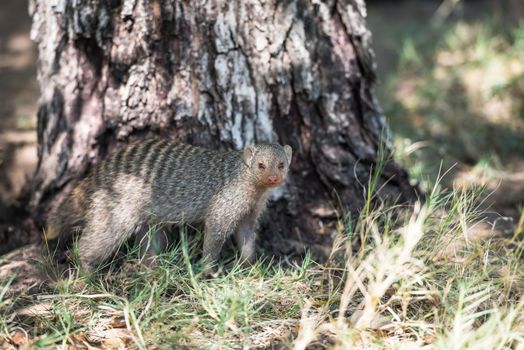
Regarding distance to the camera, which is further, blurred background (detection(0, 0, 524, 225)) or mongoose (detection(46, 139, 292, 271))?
blurred background (detection(0, 0, 524, 225))

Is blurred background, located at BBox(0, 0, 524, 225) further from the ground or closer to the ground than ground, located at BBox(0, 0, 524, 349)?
further from the ground

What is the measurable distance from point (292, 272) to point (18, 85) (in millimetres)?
3876

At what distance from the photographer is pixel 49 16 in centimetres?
329

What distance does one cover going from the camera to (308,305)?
2514 millimetres

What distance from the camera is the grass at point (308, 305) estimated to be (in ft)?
7.49

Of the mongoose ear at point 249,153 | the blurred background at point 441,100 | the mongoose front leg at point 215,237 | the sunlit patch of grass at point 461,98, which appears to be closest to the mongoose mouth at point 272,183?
the mongoose ear at point 249,153

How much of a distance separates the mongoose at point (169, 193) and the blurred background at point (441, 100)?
885 mm

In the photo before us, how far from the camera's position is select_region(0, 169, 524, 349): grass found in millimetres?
2283

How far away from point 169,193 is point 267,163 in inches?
21.0

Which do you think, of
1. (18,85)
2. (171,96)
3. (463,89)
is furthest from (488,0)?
(171,96)

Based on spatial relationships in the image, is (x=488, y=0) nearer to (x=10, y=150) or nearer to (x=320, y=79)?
(x=320, y=79)

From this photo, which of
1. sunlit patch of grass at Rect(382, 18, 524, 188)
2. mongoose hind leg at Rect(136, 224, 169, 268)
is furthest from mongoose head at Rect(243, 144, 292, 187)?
sunlit patch of grass at Rect(382, 18, 524, 188)

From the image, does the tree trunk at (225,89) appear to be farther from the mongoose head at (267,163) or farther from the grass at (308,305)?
the grass at (308,305)

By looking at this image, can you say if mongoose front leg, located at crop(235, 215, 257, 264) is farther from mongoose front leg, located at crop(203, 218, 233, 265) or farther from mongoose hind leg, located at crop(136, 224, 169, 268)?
mongoose hind leg, located at crop(136, 224, 169, 268)
